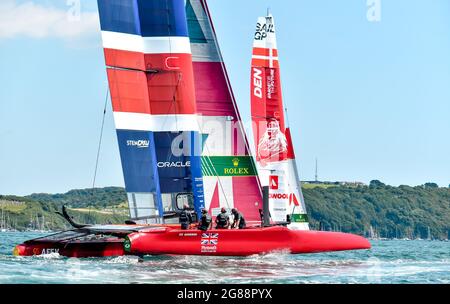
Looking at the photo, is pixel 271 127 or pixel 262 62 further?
pixel 262 62

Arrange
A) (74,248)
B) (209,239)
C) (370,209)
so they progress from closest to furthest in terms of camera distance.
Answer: (209,239)
(74,248)
(370,209)

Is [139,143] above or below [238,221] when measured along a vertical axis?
above

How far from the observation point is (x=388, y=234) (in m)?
97.4

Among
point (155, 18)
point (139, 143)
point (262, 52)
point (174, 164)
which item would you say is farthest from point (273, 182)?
point (155, 18)

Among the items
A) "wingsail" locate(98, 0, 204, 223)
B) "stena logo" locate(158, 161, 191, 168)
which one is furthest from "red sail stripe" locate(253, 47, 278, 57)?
"stena logo" locate(158, 161, 191, 168)

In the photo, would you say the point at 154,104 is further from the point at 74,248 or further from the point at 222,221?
the point at 74,248

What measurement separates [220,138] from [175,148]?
169cm

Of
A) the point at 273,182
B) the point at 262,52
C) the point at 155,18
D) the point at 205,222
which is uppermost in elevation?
the point at 155,18

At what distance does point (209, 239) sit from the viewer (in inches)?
939

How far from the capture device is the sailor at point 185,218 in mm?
24656

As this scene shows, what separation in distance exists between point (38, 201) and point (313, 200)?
113 feet

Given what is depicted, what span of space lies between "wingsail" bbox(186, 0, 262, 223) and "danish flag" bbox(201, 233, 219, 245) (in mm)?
4156
